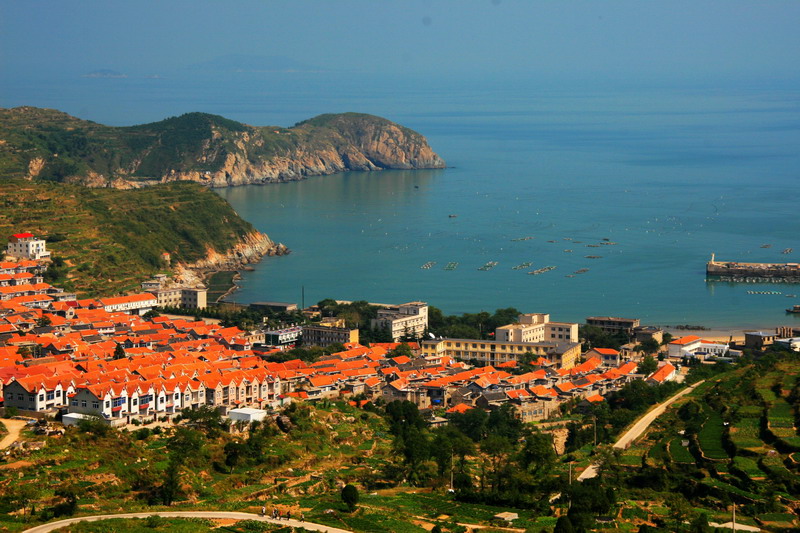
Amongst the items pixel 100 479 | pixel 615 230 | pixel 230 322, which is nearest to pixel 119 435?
pixel 100 479

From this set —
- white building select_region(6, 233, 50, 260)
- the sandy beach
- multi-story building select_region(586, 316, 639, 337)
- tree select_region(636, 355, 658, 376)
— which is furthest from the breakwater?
white building select_region(6, 233, 50, 260)

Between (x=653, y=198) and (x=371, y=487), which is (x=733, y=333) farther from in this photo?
(x=653, y=198)

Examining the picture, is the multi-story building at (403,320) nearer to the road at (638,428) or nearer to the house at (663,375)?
the house at (663,375)

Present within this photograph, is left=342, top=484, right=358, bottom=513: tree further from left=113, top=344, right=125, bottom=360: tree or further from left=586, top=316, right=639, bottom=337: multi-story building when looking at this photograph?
left=586, top=316, right=639, bottom=337: multi-story building

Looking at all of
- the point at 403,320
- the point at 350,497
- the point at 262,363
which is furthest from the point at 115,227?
the point at 350,497

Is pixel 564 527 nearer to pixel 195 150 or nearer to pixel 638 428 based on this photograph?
pixel 638 428
